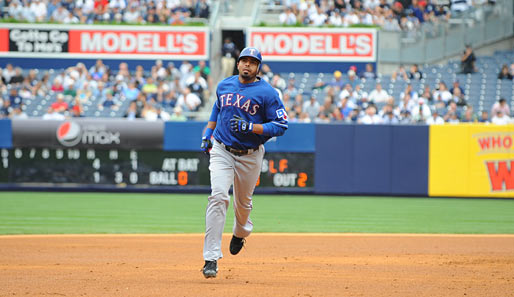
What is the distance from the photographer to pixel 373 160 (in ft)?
57.0

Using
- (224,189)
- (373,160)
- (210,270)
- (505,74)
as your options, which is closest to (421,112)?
(373,160)

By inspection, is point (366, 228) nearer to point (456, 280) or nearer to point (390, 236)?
point (390, 236)

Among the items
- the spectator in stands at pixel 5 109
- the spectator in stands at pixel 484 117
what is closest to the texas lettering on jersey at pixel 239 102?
the spectator in stands at pixel 484 117

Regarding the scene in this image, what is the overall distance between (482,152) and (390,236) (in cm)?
718

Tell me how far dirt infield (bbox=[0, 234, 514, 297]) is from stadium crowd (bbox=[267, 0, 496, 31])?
551 inches

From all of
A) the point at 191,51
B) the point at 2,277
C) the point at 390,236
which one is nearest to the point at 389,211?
the point at 390,236

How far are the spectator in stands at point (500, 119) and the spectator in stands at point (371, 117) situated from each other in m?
2.65

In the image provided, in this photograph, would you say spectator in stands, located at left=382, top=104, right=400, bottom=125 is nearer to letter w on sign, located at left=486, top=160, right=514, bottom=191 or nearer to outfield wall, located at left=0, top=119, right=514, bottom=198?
outfield wall, located at left=0, top=119, right=514, bottom=198

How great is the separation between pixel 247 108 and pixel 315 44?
17.1 meters

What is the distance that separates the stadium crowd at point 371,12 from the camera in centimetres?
2380

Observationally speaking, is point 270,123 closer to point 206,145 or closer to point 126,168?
point 206,145

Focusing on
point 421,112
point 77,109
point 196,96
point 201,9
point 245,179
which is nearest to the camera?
point 245,179

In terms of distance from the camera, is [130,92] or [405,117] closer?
[405,117]

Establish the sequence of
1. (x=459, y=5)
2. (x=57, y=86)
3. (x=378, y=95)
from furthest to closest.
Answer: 1. (x=459, y=5)
2. (x=57, y=86)
3. (x=378, y=95)
